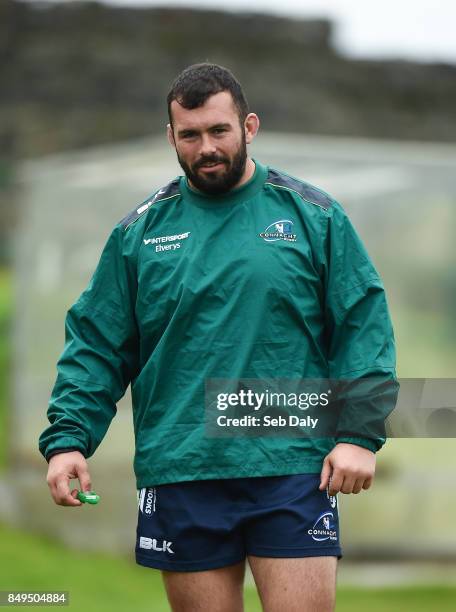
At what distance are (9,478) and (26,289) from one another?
1147 millimetres

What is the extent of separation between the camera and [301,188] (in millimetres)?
3109

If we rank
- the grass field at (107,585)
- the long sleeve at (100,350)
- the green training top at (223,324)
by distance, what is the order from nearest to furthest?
the green training top at (223,324) < the long sleeve at (100,350) < the grass field at (107,585)

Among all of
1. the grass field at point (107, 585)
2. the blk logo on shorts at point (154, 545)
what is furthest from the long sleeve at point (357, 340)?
the grass field at point (107, 585)

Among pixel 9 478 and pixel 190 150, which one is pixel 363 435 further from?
pixel 9 478

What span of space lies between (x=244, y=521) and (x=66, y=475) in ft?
1.38

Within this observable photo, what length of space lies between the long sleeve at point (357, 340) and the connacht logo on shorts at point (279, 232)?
0.30ft

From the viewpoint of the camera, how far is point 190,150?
3.02 meters

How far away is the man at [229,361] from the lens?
291 centimetres

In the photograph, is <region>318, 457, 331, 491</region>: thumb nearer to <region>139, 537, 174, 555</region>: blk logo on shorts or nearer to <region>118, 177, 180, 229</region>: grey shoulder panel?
<region>139, 537, 174, 555</region>: blk logo on shorts

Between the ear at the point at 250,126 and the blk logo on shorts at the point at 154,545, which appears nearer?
the blk logo on shorts at the point at 154,545

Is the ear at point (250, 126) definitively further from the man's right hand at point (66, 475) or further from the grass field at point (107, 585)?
the grass field at point (107, 585)

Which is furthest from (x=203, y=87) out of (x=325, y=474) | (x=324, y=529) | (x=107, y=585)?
(x=107, y=585)

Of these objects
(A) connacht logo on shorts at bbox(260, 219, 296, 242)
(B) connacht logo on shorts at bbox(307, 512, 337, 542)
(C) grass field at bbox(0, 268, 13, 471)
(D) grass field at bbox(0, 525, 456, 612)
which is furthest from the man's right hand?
(C) grass field at bbox(0, 268, 13, 471)

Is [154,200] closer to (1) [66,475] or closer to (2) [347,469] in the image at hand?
(1) [66,475]
